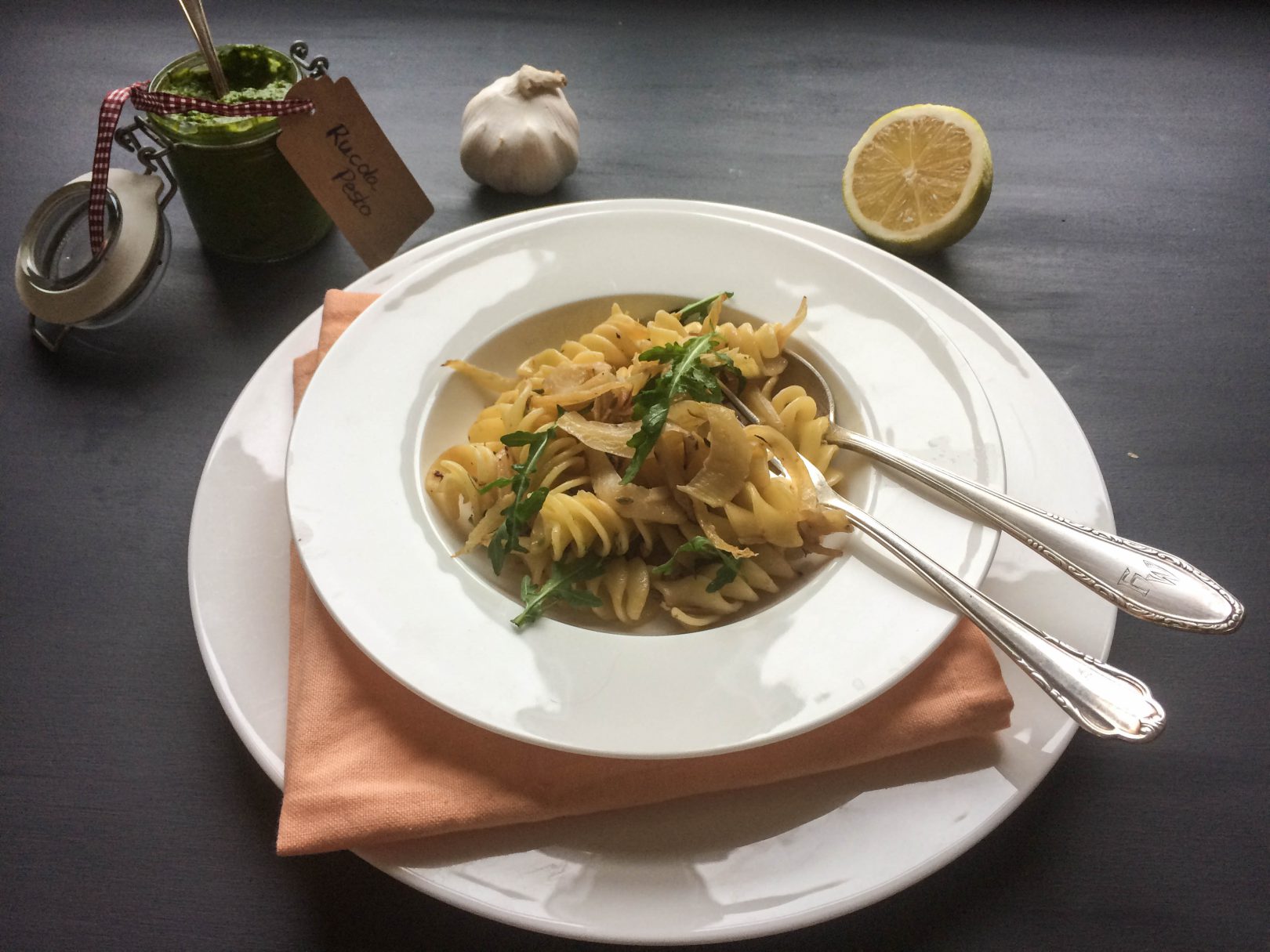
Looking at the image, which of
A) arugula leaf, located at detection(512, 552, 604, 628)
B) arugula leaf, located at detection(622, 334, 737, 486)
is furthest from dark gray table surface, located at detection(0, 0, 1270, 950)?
arugula leaf, located at detection(622, 334, 737, 486)

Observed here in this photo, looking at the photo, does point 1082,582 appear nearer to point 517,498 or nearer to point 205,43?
point 517,498

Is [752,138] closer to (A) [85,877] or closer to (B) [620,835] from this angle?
(B) [620,835]

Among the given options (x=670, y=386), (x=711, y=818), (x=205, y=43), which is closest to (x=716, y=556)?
(x=670, y=386)

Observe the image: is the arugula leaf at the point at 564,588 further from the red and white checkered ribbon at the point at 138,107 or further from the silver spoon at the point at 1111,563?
the red and white checkered ribbon at the point at 138,107

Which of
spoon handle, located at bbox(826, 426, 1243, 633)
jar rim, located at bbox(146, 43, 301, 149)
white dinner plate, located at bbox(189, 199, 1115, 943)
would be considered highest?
jar rim, located at bbox(146, 43, 301, 149)

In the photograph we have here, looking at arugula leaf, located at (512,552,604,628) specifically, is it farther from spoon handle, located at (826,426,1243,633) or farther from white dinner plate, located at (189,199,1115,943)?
spoon handle, located at (826,426,1243,633)

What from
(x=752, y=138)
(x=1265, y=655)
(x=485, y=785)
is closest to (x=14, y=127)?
(x=752, y=138)
